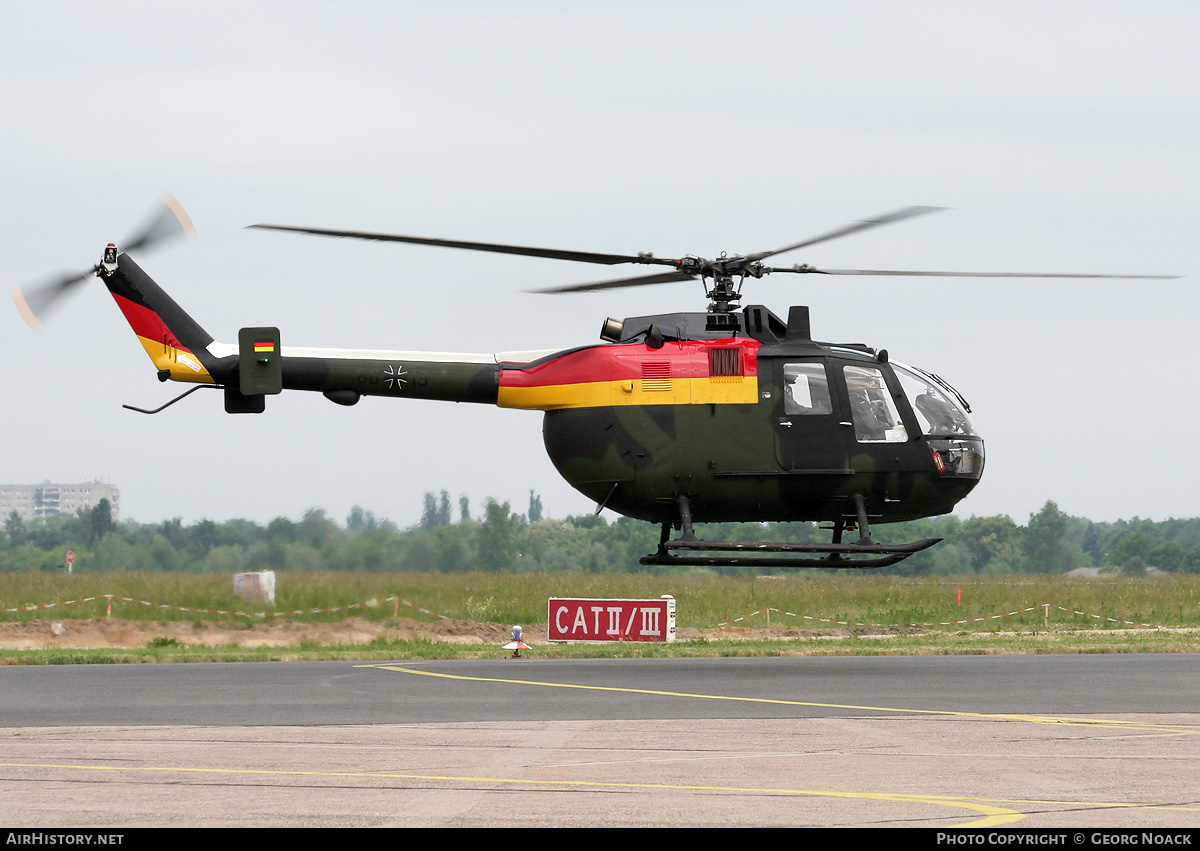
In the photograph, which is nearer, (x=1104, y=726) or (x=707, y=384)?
(x=1104, y=726)

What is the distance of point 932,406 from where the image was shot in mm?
18656

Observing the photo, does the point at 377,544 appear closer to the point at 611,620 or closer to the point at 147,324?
the point at 611,620

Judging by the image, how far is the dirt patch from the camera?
101ft

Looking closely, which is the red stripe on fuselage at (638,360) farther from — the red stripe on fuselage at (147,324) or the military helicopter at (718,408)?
the red stripe on fuselage at (147,324)

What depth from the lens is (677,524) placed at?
19.4 meters

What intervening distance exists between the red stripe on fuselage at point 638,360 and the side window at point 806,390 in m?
0.56

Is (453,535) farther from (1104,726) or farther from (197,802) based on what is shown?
(197,802)

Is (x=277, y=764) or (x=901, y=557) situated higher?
(x=901, y=557)

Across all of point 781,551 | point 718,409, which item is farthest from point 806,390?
point 781,551

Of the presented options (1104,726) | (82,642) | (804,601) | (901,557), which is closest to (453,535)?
(82,642)

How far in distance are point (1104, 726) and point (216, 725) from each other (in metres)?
8.97

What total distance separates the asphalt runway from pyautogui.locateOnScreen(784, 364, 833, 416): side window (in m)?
3.89

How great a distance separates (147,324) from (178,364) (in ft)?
2.78

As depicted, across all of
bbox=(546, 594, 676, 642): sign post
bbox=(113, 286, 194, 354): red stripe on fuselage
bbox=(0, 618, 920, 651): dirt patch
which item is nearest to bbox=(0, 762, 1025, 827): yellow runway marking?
bbox=(113, 286, 194, 354): red stripe on fuselage
